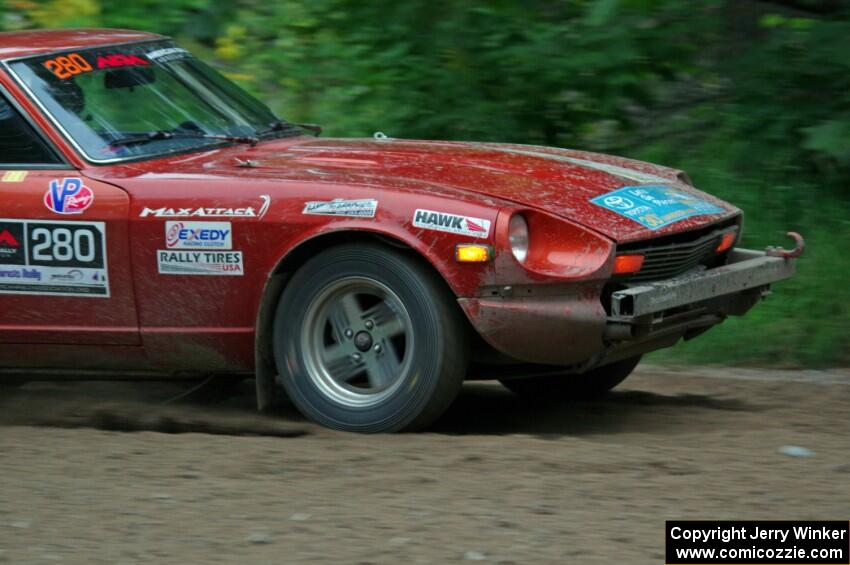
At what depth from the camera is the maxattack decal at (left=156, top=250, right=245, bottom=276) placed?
5.39m

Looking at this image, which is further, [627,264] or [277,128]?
[277,128]

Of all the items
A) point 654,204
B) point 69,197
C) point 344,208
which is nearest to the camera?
point 344,208

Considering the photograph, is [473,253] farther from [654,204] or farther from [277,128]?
[277,128]

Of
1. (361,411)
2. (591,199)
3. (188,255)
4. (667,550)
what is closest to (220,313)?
(188,255)

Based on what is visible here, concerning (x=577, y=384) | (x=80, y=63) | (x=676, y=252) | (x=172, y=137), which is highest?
(x=80, y=63)

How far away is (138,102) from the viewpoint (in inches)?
239

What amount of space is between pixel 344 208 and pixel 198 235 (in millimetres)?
631

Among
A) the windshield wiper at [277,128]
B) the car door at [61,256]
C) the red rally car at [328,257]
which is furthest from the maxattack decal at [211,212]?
the windshield wiper at [277,128]

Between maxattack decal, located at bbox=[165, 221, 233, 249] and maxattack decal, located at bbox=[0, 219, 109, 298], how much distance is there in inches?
11.5

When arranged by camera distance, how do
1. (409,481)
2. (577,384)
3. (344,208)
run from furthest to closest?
(577,384) < (344,208) < (409,481)

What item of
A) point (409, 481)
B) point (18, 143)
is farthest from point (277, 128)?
point (409, 481)

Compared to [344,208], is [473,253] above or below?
below

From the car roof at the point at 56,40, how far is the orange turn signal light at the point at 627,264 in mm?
2750

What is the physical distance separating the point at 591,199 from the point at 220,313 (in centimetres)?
153
